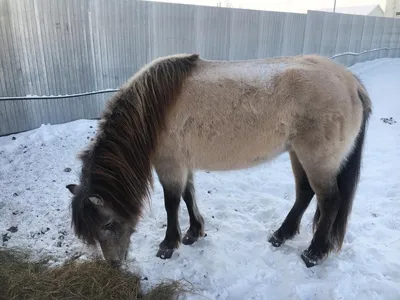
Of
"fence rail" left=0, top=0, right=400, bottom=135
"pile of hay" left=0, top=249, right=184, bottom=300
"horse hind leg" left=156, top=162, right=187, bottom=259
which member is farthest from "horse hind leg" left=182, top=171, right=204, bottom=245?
"fence rail" left=0, top=0, right=400, bottom=135

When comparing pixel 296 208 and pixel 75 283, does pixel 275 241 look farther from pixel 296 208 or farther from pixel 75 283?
pixel 75 283

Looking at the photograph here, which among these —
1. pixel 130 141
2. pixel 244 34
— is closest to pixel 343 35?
pixel 244 34

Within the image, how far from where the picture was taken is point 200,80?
2.74 m

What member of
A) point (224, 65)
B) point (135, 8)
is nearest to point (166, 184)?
point (224, 65)

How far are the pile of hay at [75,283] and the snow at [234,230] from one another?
17 cm

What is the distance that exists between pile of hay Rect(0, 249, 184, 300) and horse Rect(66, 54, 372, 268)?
0.57 ft

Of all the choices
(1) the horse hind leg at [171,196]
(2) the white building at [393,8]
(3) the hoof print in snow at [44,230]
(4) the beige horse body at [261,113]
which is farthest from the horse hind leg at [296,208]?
(2) the white building at [393,8]

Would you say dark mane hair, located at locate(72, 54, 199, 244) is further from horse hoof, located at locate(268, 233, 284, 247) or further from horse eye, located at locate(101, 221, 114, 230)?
horse hoof, located at locate(268, 233, 284, 247)

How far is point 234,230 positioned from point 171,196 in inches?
35.0

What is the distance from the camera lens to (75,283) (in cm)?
241

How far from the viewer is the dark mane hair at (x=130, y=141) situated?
2.47m

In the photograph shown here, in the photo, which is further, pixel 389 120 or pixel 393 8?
pixel 393 8

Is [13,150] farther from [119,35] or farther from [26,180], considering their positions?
[119,35]

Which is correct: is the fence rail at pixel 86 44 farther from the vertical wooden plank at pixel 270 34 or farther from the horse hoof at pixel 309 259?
the horse hoof at pixel 309 259
